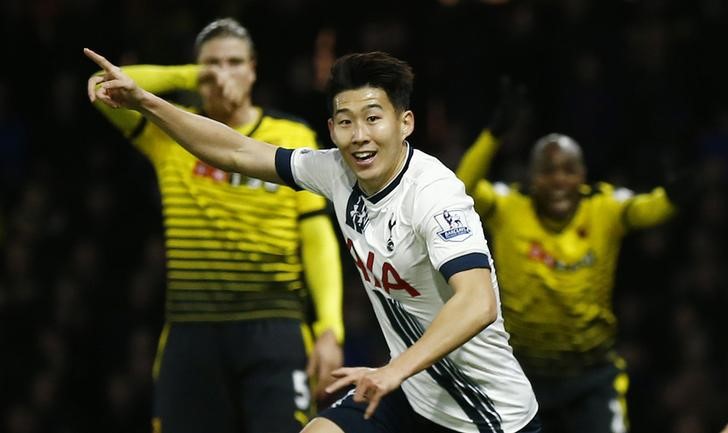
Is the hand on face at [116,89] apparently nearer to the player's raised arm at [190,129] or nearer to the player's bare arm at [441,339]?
the player's raised arm at [190,129]

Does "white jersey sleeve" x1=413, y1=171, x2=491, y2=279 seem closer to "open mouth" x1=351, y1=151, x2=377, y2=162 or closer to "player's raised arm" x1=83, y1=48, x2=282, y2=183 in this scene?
"open mouth" x1=351, y1=151, x2=377, y2=162

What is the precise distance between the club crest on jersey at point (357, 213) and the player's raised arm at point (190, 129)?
1.17 ft

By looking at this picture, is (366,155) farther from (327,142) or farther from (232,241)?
(327,142)

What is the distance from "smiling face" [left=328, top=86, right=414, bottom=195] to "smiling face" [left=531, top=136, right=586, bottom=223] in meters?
2.83

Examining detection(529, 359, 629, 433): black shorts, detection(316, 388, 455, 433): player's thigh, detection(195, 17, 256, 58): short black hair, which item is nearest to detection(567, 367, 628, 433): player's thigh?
detection(529, 359, 629, 433): black shorts

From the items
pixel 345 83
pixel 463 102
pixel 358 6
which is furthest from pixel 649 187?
pixel 345 83

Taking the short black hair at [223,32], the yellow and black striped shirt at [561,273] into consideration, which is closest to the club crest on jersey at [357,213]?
the short black hair at [223,32]

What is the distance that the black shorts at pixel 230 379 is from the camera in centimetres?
559

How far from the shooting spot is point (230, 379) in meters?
5.66

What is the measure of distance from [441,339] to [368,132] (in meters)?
0.82

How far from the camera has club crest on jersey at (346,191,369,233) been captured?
15.2 feet

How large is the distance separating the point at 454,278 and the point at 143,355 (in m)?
5.74

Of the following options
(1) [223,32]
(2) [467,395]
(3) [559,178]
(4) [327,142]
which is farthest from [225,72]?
(4) [327,142]

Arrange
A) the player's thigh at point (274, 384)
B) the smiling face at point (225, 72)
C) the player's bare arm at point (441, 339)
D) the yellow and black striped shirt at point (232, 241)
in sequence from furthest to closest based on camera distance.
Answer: the smiling face at point (225, 72) < the yellow and black striped shirt at point (232, 241) < the player's thigh at point (274, 384) < the player's bare arm at point (441, 339)
